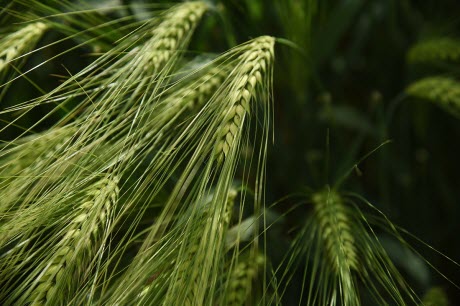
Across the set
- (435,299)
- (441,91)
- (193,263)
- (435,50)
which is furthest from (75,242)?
(435,50)

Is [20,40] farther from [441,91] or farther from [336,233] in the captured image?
[441,91]

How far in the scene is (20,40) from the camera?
2.34ft

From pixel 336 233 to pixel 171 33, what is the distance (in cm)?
30

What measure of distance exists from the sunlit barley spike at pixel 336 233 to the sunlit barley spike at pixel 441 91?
22 centimetres

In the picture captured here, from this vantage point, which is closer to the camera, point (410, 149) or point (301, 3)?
point (301, 3)

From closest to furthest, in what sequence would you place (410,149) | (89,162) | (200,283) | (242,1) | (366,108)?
(200,283) → (89,162) → (242,1) → (410,149) → (366,108)

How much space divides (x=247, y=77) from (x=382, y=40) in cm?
77

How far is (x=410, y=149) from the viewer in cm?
122

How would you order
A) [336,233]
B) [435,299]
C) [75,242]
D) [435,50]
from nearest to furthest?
[75,242] < [336,233] < [435,299] < [435,50]

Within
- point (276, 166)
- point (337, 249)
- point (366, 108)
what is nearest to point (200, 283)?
point (337, 249)

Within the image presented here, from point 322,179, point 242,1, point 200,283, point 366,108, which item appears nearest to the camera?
point 200,283

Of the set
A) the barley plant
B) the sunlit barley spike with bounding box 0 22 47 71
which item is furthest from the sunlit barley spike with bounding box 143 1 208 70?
the sunlit barley spike with bounding box 0 22 47 71

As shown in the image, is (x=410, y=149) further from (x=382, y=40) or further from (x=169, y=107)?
(x=169, y=107)

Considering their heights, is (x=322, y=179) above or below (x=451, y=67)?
below
